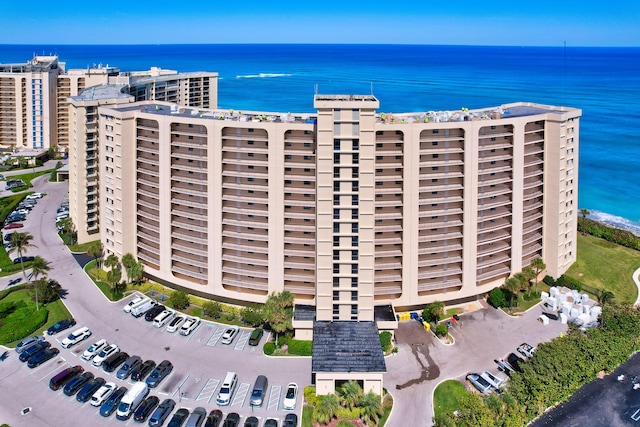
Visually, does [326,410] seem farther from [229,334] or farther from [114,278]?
[114,278]

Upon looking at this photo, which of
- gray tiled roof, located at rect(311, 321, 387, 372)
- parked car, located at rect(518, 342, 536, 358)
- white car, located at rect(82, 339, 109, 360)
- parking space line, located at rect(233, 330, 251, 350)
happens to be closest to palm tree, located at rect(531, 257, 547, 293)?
parked car, located at rect(518, 342, 536, 358)

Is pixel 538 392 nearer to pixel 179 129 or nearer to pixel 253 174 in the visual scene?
pixel 253 174

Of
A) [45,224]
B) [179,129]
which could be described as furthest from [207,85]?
[179,129]

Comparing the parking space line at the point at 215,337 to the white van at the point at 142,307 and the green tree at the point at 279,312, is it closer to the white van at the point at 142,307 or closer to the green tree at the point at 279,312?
the green tree at the point at 279,312

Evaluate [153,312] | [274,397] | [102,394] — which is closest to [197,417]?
[274,397]

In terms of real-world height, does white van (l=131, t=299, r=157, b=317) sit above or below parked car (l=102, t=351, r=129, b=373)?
above

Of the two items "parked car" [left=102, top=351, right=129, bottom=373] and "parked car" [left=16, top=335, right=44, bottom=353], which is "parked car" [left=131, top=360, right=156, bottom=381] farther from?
"parked car" [left=16, top=335, right=44, bottom=353]
